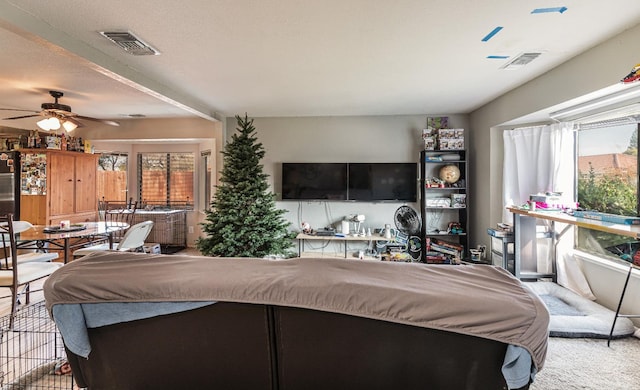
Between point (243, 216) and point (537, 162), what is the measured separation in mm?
3728

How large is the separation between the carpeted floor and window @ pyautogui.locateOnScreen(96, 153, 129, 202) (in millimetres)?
7169

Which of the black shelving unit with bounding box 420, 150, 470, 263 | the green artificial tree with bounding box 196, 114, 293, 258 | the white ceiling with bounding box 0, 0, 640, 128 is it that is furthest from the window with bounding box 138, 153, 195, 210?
the black shelving unit with bounding box 420, 150, 470, 263

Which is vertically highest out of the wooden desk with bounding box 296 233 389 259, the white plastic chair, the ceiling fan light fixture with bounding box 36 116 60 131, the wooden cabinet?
the ceiling fan light fixture with bounding box 36 116 60 131

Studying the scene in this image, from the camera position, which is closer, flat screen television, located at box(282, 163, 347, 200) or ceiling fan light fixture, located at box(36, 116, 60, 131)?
ceiling fan light fixture, located at box(36, 116, 60, 131)

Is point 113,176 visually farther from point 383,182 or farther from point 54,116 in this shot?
point 383,182

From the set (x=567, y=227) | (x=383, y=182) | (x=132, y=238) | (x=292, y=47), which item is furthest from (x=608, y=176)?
(x=132, y=238)

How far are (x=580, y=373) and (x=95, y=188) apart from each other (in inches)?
271

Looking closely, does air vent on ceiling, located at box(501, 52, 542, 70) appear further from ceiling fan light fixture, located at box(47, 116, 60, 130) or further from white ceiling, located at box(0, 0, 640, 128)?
ceiling fan light fixture, located at box(47, 116, 60, 130)

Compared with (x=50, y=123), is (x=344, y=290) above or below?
below

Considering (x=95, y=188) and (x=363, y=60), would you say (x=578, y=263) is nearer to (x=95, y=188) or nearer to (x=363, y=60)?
(x=363, y=60)

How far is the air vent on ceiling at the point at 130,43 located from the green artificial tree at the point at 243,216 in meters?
1.36

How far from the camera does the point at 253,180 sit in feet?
12.8

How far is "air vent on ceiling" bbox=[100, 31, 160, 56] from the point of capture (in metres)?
2.29

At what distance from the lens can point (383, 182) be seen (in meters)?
4.78
